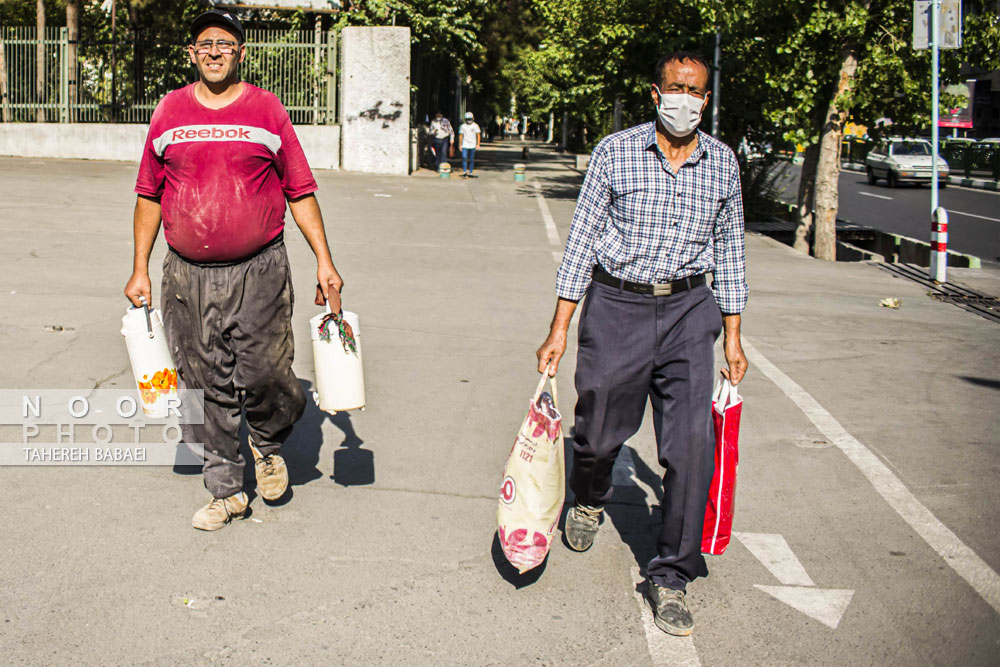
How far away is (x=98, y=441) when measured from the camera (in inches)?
215

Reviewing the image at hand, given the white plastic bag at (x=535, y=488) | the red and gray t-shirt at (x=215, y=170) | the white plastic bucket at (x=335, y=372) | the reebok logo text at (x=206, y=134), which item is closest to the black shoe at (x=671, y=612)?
the white plastic bag at (x=535, y=488)

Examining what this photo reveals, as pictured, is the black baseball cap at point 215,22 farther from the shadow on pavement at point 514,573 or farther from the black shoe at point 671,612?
the black shoe at point 671,612

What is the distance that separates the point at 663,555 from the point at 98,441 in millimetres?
3116

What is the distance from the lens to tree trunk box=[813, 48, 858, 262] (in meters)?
13.6

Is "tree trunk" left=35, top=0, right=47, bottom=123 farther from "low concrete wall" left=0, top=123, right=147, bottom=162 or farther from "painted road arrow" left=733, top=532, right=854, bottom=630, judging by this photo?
"painted road arrow" left=733, top=532, right=854, bottom=630

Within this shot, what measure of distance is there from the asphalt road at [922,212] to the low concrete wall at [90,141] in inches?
400

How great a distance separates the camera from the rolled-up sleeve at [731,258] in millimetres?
3871

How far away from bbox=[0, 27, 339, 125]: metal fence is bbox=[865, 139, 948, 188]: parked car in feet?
63.6

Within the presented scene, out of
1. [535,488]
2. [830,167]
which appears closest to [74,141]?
[830,167]

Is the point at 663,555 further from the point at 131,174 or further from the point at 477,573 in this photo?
the point at 131,174

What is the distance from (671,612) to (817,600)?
25.2 inches

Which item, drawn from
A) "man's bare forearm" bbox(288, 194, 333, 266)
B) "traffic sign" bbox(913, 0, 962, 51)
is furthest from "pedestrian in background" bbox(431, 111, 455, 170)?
"man's bare forearm" bbox(288, 194, 333, 266)

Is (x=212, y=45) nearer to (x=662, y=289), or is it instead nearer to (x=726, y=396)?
(x=662, y=289)

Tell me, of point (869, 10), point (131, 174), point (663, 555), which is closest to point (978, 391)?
point (663, 555)
